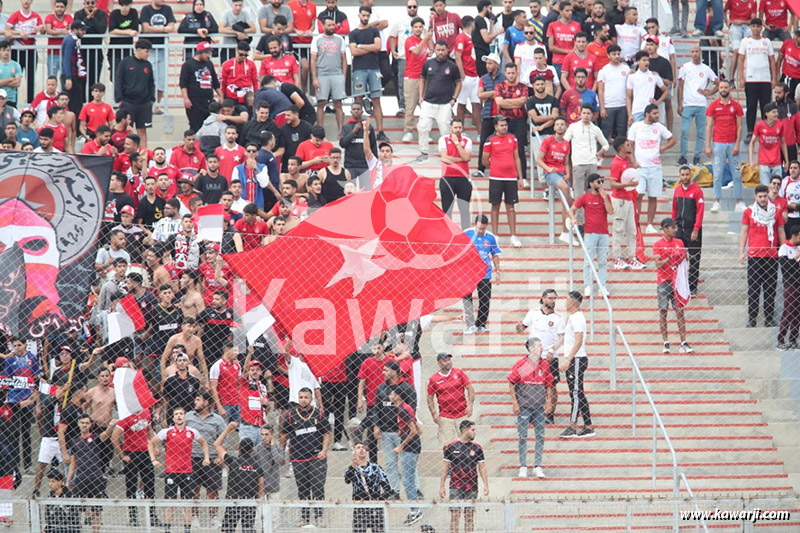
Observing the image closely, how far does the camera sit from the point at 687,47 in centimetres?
2294

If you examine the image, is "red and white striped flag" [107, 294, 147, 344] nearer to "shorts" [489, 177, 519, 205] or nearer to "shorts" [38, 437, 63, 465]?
"shorts" [38, 437, 63, 465]

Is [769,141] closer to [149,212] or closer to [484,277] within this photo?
[484,277]

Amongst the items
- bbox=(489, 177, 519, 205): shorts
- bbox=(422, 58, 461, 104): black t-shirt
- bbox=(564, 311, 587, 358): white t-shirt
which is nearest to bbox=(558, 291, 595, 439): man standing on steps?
bbox=(564, 311, 587, 358): white t-shirt

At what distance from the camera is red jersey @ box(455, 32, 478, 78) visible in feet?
69.6

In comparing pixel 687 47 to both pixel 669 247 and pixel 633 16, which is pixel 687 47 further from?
pixel 669 247

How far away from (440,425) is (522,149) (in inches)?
208

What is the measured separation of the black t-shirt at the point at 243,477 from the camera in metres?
15.4

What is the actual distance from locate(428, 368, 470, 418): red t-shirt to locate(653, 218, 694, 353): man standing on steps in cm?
278

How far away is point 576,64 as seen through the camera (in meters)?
20.9

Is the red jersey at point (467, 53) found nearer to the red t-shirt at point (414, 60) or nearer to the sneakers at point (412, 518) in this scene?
the red t-shirt at point (414, 60)

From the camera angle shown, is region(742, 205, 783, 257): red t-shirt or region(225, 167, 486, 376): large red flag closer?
region(225, 167, 486, 376): large red flag

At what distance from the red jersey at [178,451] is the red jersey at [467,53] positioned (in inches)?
310

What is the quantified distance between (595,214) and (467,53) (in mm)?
4153

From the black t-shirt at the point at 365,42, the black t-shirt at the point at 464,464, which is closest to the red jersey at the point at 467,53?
the black t-shirt at the point at 365,42
